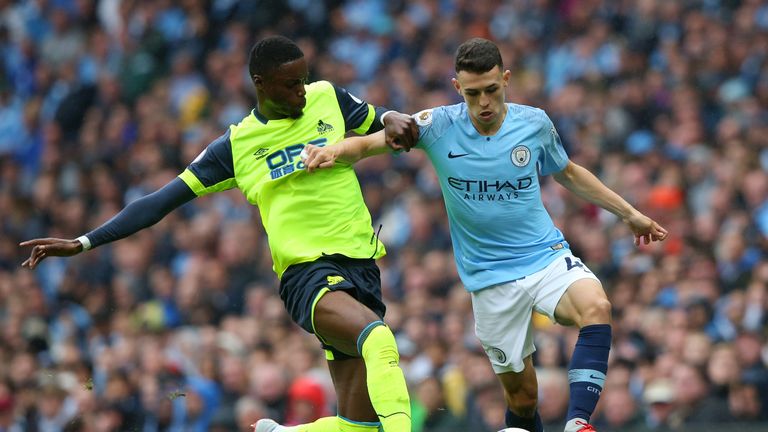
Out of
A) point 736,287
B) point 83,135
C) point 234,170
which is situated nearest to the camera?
point 234,170

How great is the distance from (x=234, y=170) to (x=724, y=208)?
20.8ft

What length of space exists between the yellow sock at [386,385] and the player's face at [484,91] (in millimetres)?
1369

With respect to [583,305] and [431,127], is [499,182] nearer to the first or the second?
[431,127]

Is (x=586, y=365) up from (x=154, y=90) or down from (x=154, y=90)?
down

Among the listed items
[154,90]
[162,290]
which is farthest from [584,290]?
[154,90]

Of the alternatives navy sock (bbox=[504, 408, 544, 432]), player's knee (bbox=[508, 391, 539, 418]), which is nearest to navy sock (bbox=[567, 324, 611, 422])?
player's knee (bbox=[508, 391, 539, 418])

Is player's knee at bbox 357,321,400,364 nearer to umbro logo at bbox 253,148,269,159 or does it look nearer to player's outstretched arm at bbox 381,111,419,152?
player's outstretched arm at bbox 381,111,419,152

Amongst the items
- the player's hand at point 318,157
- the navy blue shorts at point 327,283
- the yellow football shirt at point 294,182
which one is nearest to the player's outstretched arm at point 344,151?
the player's hand at point 318,157

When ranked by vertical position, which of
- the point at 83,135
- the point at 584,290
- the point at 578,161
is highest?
the point at 83,135

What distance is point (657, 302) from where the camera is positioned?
1202cm

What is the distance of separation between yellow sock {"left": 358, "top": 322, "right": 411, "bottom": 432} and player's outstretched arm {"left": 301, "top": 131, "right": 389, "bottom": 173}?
995mm

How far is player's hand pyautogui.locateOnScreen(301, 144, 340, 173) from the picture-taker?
287 inches

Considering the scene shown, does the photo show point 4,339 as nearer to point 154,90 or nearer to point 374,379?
point 154,90

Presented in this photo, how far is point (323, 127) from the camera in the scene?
7.75 meters
